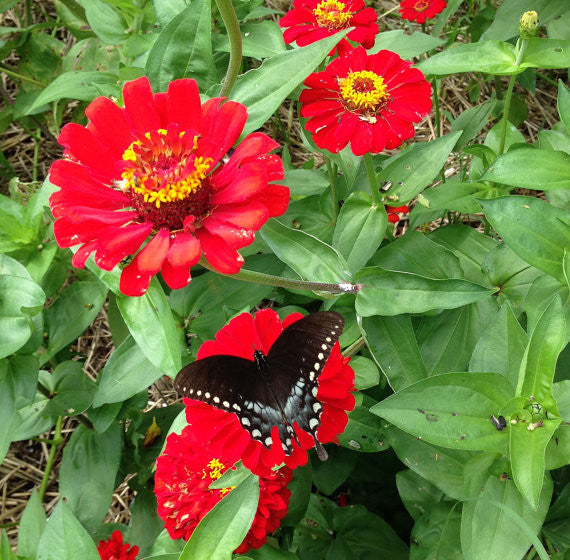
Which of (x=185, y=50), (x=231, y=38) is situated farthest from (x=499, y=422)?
(x=185, y=50)

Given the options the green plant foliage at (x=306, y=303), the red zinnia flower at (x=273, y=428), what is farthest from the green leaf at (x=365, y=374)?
the red zinnia flower at (x=273, y=428)

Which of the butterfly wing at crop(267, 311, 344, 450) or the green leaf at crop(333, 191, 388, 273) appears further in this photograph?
the green leaf at crop(333, 191, 388, 273)

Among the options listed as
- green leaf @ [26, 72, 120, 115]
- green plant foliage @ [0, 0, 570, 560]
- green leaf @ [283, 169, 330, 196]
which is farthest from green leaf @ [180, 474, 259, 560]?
green leaf @ [26, 72, 120, 115]

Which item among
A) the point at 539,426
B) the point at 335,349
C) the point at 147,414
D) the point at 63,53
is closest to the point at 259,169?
the point at 335,349

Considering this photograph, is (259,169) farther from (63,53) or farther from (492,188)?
(63,53)

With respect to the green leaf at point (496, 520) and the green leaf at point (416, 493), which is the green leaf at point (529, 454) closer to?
the green leaf at point (496, 520)

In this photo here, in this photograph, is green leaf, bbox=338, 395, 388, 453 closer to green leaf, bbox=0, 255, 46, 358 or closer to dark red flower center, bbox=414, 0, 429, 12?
green leaf, bbox=0, 255, 46, 358

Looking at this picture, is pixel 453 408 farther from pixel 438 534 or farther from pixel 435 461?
pixel 438 534
